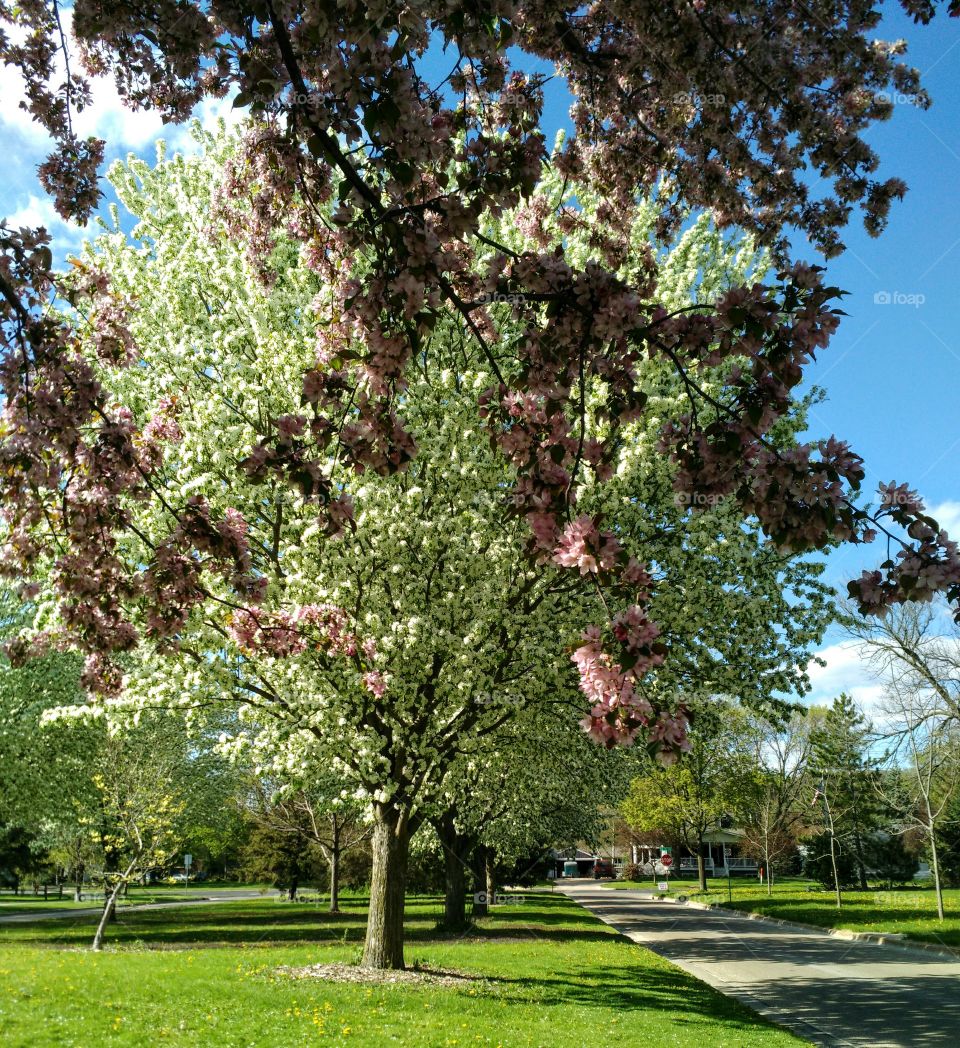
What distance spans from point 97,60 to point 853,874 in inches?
2625

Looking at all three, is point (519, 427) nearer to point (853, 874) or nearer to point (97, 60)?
point (97, 60)

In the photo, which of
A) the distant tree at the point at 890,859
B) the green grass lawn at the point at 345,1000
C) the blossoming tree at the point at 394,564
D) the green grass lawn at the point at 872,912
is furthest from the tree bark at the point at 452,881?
the distant tree at the point at 890,859

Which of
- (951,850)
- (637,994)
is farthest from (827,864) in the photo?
(637,994)

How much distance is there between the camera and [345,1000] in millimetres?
12328

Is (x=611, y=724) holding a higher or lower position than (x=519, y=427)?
lower

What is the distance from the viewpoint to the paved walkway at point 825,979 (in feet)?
39.0

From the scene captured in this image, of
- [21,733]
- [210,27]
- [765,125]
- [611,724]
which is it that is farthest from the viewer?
[21,733]

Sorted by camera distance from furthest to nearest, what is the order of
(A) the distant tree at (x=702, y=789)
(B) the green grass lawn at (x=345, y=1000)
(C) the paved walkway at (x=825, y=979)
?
(A) the distant tree at (x=702, y=789) < (C) the paved walkway at (x=825, y=979) < (B) the green grass lawn at (x=345, y=1000)

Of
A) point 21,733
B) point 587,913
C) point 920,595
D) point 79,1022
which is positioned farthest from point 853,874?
point 920,595

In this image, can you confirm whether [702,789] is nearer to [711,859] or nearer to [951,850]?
[951,850]

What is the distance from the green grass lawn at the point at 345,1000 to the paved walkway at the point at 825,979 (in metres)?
0.91

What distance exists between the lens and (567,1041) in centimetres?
1041

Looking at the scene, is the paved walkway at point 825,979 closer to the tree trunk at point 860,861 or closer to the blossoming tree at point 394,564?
the blossoming tree at point 394,564

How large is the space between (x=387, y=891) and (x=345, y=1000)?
2.78 m
